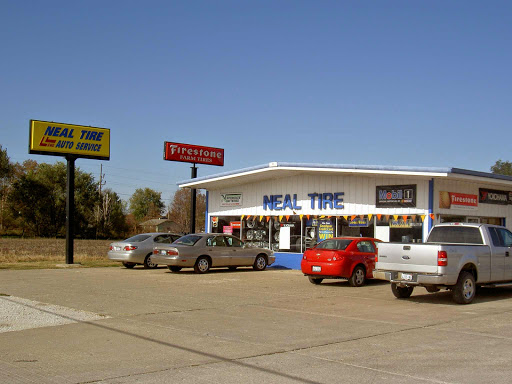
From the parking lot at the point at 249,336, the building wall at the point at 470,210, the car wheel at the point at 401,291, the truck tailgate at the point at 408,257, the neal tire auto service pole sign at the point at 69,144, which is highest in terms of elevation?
the neal tire auto service pole sign at the point at 69,144

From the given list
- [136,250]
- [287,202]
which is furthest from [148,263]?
[287,202]

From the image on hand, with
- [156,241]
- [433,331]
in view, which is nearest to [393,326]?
[433,331]

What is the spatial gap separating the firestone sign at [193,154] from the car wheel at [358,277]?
15329 millimetres

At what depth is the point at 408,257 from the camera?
13031 millimetres

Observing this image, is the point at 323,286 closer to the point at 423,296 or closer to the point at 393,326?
the point at 423,296

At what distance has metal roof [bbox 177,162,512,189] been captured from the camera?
62.9 feet

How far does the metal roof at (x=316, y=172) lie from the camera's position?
62.9 feet

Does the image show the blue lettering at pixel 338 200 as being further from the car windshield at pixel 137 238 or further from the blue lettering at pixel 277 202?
the car windshield at pixel 137 238

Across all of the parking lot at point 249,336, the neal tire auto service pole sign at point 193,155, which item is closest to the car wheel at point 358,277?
the parking lot at point 249,336

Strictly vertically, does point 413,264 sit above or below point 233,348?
above

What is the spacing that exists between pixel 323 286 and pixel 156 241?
27.8 ft

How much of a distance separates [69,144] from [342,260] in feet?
46.5

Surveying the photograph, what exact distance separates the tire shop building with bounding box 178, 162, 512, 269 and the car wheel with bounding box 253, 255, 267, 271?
1.71 meters

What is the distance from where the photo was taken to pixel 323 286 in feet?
56.5
